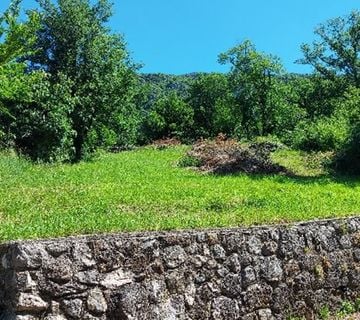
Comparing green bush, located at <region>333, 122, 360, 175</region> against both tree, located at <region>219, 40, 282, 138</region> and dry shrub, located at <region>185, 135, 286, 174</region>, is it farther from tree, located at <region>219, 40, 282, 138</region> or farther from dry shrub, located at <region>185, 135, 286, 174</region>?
Result: tree, located at <region>219, 40, 282, 138</region>

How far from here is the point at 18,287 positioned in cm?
558

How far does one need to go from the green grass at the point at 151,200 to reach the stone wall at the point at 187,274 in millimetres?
499

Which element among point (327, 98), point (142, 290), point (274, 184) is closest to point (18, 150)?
point (274, 184)

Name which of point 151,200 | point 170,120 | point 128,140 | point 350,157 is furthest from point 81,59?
point 170,120

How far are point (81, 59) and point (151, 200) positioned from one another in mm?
16314

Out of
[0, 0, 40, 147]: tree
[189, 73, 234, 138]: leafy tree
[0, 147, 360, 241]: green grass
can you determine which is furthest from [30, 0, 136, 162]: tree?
[189, 73, 234, 138]: leafy tree

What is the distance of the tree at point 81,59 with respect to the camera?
24.7 m

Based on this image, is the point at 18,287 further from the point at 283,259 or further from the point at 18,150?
the point at 18,150

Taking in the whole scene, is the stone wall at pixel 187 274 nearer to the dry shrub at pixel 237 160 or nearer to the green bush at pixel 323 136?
the dry shrub at pixel 237 160

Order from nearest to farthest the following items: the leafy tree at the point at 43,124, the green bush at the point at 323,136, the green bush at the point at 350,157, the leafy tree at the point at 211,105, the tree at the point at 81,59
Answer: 1. the green bush at the point at 350,157
2. the green bush at the point at 323,136
3. the leafy tree at the point at 43,124
4. the tree at the point at 81,59
5. the leafy tree at the point at 211,105

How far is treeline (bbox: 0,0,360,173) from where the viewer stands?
1830 cm

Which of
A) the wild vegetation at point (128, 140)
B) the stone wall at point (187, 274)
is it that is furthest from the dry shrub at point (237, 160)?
the stone wall at point (187, 274)

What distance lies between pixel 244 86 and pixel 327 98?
621 cm

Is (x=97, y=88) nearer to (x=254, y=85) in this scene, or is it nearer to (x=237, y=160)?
(x=237, y=160)
